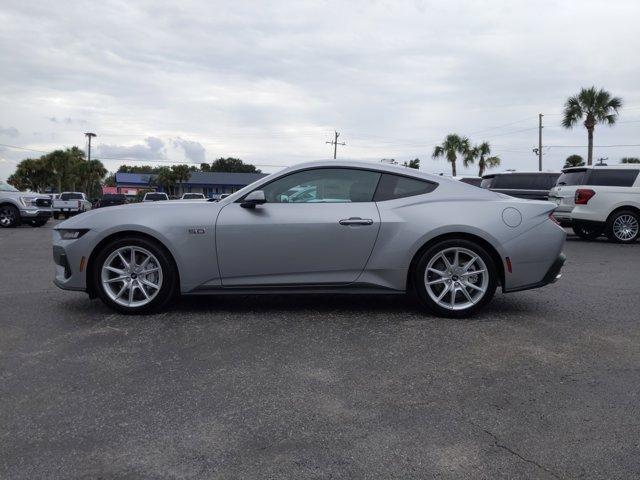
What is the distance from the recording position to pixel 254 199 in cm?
520

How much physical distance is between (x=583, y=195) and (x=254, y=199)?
10.6 m

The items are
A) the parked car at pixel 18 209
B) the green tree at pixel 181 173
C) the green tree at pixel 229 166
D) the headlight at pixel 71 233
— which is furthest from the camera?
the green tree at pixel 229 166

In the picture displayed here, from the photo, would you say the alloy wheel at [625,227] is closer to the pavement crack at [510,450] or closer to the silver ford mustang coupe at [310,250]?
the silver ford mustang coupe at [310,250]

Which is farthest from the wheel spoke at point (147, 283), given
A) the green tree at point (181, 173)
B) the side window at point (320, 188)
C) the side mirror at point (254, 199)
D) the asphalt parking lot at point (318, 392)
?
the green tree at point (181, 173)

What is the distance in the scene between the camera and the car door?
5207 millimetres

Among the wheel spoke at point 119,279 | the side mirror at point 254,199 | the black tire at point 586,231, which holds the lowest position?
the wheel spoke at point 119,279

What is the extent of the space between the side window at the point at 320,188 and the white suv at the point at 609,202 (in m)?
9.76

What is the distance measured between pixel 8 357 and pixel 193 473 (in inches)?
88.2

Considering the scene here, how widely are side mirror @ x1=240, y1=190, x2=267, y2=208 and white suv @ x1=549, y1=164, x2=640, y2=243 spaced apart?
34.4 feet

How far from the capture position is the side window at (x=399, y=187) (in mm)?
5406

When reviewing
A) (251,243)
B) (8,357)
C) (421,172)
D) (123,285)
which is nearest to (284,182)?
(251,243)

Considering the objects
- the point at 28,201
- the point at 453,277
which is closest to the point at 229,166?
the point at 28,201

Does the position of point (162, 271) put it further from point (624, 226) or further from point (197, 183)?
point (197, 183)

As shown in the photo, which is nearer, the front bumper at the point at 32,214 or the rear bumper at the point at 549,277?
the rear bumper at the point at 549,277
